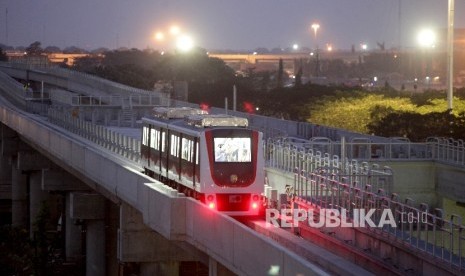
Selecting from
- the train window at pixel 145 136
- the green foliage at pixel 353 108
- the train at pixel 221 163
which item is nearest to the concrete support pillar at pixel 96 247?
the train window at pixel 145 136

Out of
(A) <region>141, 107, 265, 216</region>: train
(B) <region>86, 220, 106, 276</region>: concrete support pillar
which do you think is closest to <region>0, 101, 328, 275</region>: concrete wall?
(A) <region>141, 107, 265, 216</region>: train

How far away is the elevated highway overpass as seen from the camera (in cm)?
1925

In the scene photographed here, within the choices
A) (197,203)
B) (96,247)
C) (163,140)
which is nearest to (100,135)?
(96,247)

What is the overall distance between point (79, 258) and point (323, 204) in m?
28.4

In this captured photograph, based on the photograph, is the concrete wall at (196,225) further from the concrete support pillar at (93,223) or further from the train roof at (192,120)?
the concrete support pillar at (93,223)

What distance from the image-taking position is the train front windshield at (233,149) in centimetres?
2795

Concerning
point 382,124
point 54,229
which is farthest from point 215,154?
point 54,229

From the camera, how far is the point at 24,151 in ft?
224

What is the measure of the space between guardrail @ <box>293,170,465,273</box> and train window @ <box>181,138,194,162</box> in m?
2.81

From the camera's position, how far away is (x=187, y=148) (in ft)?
95.4

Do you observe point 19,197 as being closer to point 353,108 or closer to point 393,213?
point 353,108

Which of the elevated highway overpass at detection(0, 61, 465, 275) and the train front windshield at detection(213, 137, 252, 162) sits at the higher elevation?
the train front windshield at detection(213, 137, 252, 162)

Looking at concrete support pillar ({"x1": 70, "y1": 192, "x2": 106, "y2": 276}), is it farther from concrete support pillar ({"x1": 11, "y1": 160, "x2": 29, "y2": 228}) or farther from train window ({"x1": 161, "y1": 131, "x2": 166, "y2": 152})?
concrete support pillar ({"x1": 11, "y1": 160, "x2": 29, "y2": 228})

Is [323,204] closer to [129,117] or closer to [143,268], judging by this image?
[143,268]
